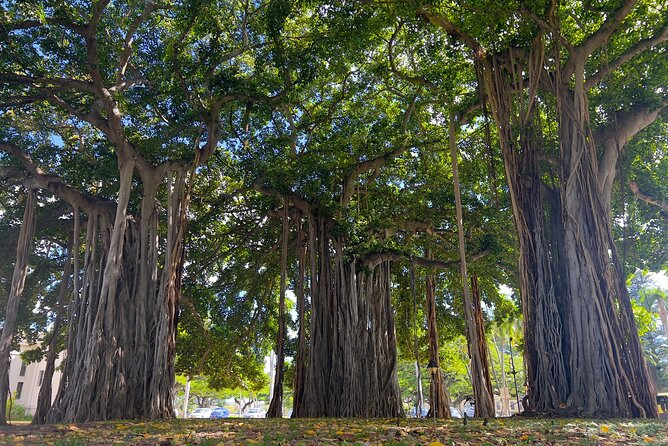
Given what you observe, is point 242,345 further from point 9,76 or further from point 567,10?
point 567,10

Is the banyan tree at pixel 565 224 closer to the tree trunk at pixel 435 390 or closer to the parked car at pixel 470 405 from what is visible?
the parked car at pixel 470 405

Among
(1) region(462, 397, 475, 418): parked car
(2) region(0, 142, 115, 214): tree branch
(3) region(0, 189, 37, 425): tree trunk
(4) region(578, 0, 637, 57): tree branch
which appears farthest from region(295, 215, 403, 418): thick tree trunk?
(4) region(578, 0, 637, 57): tree branch

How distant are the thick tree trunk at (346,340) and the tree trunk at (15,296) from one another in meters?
3.70

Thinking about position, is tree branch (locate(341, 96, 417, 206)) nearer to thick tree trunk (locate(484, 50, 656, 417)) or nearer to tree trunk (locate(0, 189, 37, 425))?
thick tree trunk (locate(484, 50, 656, 417))

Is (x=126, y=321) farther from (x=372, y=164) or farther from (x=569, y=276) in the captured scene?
(x=569, y=276)

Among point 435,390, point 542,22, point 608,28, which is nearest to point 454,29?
point 542,22

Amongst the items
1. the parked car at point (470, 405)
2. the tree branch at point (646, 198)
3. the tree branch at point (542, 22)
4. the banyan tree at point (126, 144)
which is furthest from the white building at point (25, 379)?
the tree branch at point (542, 22)

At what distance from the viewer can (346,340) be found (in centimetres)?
712

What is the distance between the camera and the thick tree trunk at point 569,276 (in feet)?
13.9

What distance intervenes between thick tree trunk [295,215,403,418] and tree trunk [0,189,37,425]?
3.70 metres

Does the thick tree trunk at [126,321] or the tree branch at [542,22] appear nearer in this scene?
the tree branch at [542,22]

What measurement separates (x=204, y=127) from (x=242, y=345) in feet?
18.5

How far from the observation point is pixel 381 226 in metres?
8.05

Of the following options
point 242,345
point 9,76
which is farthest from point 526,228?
point 242,345
